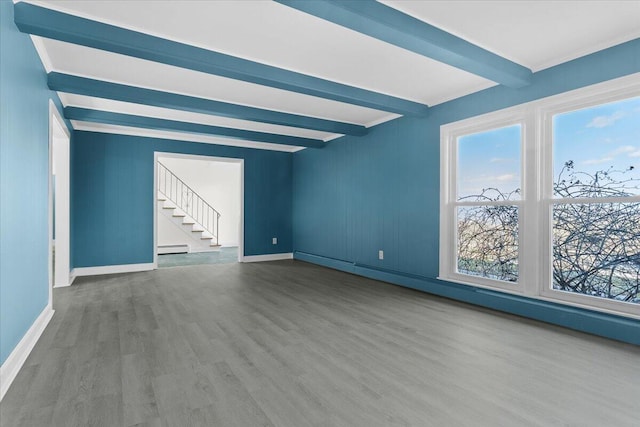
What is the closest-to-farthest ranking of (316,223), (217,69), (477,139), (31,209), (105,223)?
(31,209) → (217,69) → (477,139) → (105,223) → (316,223)

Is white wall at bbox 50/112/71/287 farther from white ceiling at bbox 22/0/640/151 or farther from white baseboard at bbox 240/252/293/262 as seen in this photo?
white baseboard at bbox 240/252/293/262

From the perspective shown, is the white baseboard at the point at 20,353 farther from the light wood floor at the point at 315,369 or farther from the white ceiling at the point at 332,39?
the white ceiling at the point at 332,39

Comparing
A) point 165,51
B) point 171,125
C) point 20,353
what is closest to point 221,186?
point 171,125

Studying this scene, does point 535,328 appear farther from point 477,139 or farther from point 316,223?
point 316,223

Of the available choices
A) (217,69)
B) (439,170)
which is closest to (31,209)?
(217,69)

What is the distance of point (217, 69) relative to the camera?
3146mm

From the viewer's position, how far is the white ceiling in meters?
2.46

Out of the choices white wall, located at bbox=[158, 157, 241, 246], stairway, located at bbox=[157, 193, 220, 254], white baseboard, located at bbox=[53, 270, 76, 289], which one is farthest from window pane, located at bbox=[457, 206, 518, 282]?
white wall, located at bbox=[158, 157, 241, 246]

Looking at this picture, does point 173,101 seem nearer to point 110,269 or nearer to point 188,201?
point 110,269

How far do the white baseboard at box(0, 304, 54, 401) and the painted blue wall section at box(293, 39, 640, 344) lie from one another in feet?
13.9

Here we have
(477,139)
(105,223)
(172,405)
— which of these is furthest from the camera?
(105,223)

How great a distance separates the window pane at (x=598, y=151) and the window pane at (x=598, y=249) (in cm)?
17

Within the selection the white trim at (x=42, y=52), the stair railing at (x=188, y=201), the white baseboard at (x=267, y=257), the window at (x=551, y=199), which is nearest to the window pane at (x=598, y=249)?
the window at (x=551, y=199)

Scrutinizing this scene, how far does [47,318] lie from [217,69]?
116 inches
